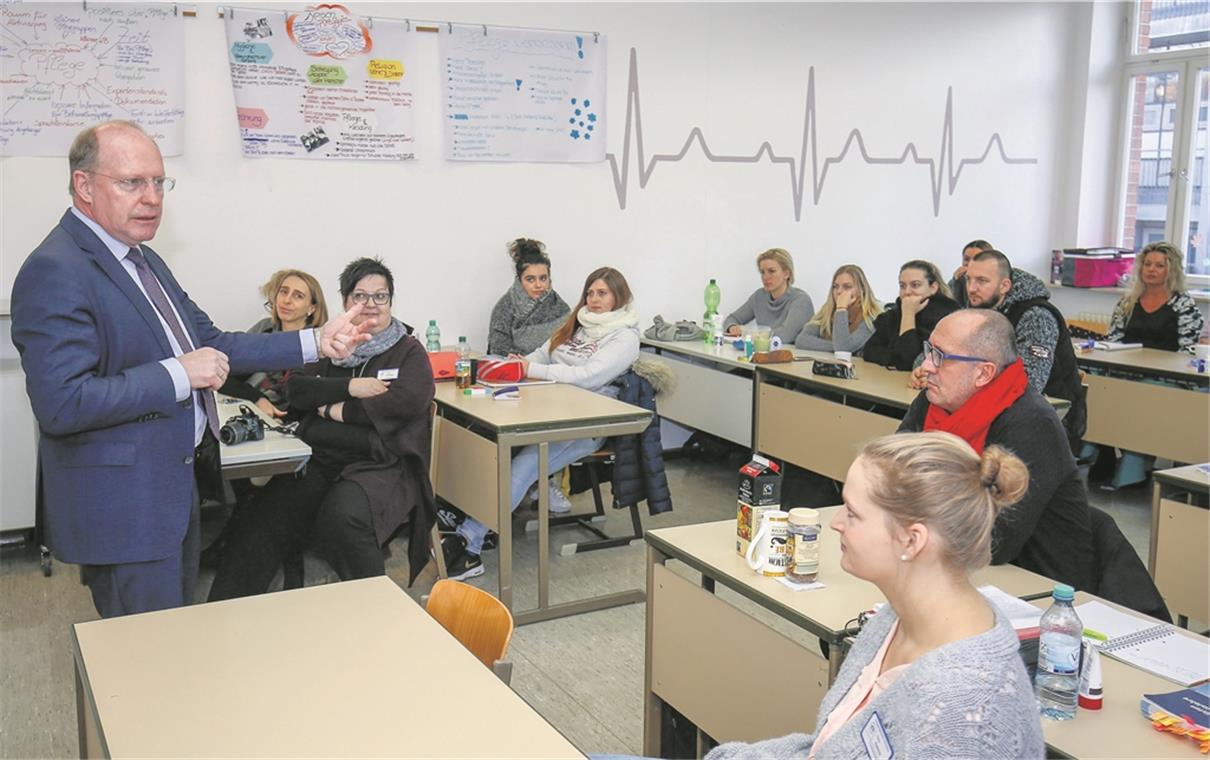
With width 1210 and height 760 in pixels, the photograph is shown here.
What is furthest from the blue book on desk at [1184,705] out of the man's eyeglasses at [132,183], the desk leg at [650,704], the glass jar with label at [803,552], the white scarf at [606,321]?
the white scarf at [606,321]

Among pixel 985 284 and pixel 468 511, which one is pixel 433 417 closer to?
pixel 468 511

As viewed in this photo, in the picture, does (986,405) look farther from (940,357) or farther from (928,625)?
(928,625)

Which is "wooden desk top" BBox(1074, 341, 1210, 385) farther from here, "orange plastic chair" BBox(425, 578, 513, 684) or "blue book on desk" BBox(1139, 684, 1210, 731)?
"orange plastic chair" BBox(425, 578, 513, 684)

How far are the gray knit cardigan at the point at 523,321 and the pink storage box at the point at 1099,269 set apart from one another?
3.95m

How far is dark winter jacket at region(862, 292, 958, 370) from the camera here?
5.05 metres

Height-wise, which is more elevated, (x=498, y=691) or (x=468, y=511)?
(x=498, y=691)

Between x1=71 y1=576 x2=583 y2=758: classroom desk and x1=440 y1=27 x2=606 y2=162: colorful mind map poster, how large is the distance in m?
3.82

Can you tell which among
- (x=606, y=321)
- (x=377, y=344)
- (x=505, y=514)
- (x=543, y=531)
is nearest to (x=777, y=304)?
(x=606, y=321)

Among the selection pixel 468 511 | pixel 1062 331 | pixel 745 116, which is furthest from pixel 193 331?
pixel 745 116

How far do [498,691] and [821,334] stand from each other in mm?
4388

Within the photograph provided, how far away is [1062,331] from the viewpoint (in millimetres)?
4605

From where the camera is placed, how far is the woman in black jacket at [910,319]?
506 centimetres

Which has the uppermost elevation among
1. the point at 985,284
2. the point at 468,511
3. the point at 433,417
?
the point at 985,284

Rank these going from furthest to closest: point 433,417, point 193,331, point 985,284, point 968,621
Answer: point 985,284
point 433,417
point 193,331
point 968,621
